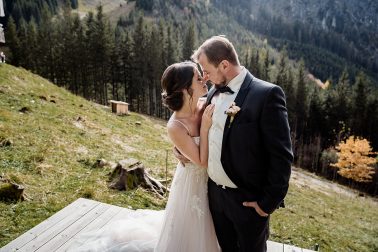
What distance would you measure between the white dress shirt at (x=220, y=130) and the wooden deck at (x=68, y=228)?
7.23ft

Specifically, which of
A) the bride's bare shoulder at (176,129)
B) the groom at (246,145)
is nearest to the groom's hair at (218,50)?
the groom at (246,145)

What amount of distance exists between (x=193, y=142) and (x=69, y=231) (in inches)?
111

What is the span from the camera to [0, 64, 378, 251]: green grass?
8102 mm

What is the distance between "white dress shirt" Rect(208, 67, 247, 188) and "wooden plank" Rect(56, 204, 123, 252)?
2.66 m

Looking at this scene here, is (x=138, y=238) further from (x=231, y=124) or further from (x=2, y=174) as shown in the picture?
(x=2, y=174)

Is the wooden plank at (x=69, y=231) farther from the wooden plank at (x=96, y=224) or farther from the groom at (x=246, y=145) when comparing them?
the groom at (x=246, y=145)

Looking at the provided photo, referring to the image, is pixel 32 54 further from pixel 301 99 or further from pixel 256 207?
pixel 256 207

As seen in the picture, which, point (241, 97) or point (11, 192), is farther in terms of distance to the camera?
point (11, 192)

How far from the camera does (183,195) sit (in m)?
4.64

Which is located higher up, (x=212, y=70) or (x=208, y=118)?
(x=212, y=70)

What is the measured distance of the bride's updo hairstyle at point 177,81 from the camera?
4.24m

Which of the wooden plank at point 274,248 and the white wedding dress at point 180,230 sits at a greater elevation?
the white wedding dress at point 180,230

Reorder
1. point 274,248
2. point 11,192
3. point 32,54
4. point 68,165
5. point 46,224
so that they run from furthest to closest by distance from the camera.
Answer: point 32,54, point 68,165, point 11,192, point 46,224, point 274,248

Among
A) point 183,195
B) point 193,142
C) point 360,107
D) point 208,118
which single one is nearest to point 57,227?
point 183,195
